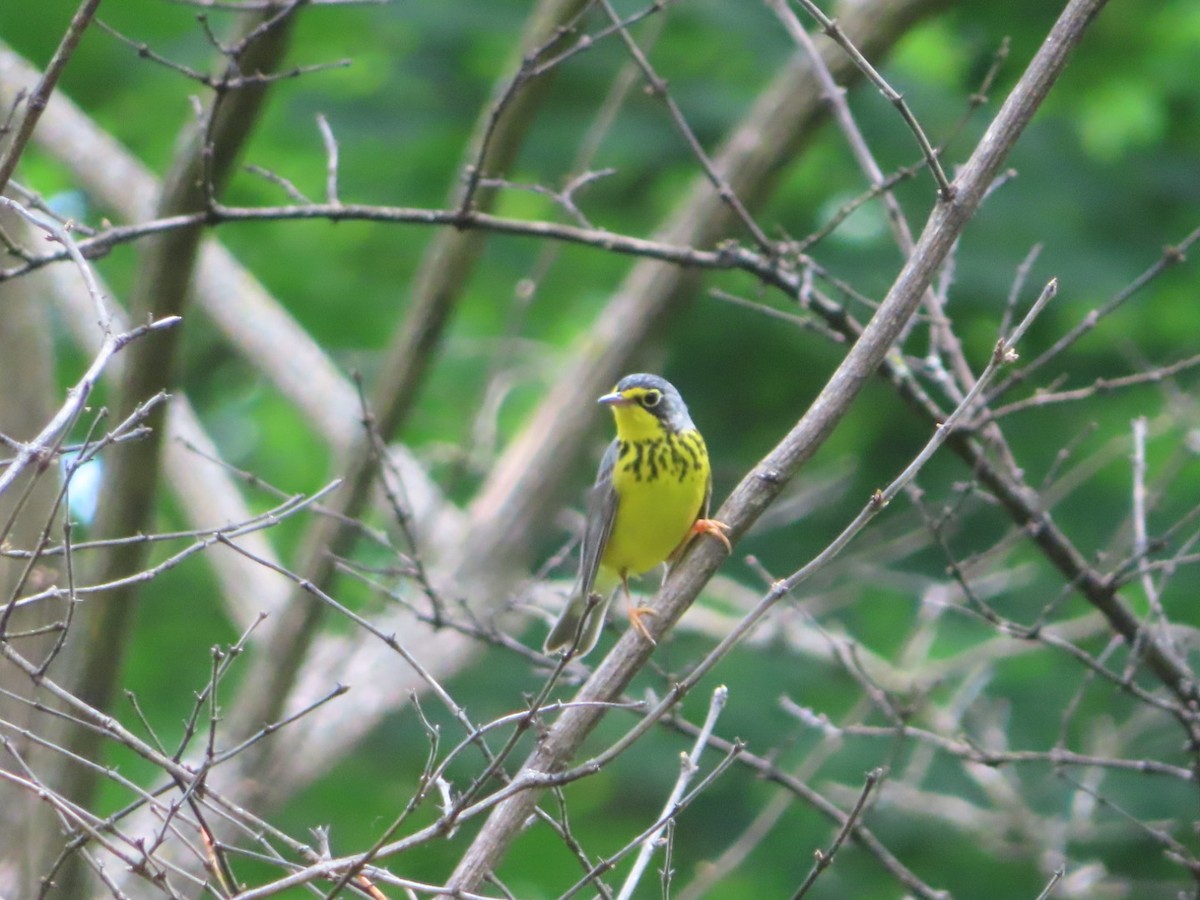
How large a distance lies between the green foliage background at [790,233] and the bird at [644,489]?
293 cm

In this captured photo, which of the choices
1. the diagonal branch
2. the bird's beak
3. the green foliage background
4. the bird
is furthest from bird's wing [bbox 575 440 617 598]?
the green foliage background

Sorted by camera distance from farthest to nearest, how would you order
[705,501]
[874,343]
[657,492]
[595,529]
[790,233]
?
[790,233], [595,529], [705,501], [657,492], [874,343]

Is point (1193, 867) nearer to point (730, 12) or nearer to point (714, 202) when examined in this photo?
point (714, 202)

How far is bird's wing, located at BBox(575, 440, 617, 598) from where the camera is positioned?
6.40 meters

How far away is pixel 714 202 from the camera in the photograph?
759 centimetres

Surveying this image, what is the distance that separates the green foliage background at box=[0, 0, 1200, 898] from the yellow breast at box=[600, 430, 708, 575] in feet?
9.96

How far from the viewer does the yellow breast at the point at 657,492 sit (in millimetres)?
6188

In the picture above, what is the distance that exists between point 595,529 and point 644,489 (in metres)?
0.32

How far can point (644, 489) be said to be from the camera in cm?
627

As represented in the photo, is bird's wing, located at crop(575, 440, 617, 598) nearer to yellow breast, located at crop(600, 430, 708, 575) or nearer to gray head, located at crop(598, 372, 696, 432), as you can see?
yellow breast, located at crop(600, 430, 708, 575)

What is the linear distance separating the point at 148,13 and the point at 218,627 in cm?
500

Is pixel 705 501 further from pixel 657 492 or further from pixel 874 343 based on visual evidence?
pixel 874 343

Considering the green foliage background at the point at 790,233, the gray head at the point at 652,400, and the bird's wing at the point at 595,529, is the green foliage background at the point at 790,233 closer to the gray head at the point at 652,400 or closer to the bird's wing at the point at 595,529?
the gray head at the point at 652,400

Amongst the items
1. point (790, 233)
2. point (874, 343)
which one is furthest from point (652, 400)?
point (790, 233)
